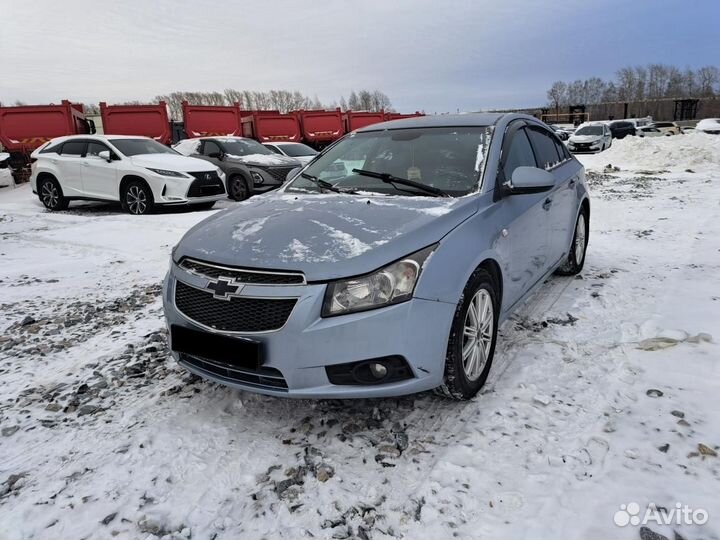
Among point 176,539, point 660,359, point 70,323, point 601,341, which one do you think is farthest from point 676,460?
point 70,323

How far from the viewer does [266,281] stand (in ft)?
7.54

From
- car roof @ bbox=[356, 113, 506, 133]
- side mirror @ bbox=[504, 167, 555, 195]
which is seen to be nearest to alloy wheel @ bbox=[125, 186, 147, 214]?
car roof @ bbox=[356, 113, 506, 133]

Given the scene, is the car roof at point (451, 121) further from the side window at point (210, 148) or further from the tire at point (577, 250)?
the side window at point (210, 148)

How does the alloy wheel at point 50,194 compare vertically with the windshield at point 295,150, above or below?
below

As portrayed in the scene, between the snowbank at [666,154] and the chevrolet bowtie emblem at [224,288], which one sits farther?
the snowbank at [666,154]

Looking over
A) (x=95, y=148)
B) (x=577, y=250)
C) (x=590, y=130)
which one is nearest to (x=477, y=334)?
(x=577, y=250)

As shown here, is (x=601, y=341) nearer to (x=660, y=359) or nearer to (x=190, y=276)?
(x=660, y=359)

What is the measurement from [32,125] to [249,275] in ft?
48.5

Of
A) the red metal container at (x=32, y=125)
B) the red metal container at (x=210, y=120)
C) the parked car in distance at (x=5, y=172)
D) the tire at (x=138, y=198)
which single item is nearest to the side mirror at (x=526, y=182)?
the tire at (x=138, y=198)

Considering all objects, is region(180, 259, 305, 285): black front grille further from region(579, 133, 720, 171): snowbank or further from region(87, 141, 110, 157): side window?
region(579, 133, 720, 171): snowbank

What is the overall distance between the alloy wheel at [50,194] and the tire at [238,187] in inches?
138

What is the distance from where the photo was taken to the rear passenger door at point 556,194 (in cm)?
404

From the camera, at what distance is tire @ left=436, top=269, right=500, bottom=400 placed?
2.49 meters

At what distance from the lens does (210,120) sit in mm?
16141
